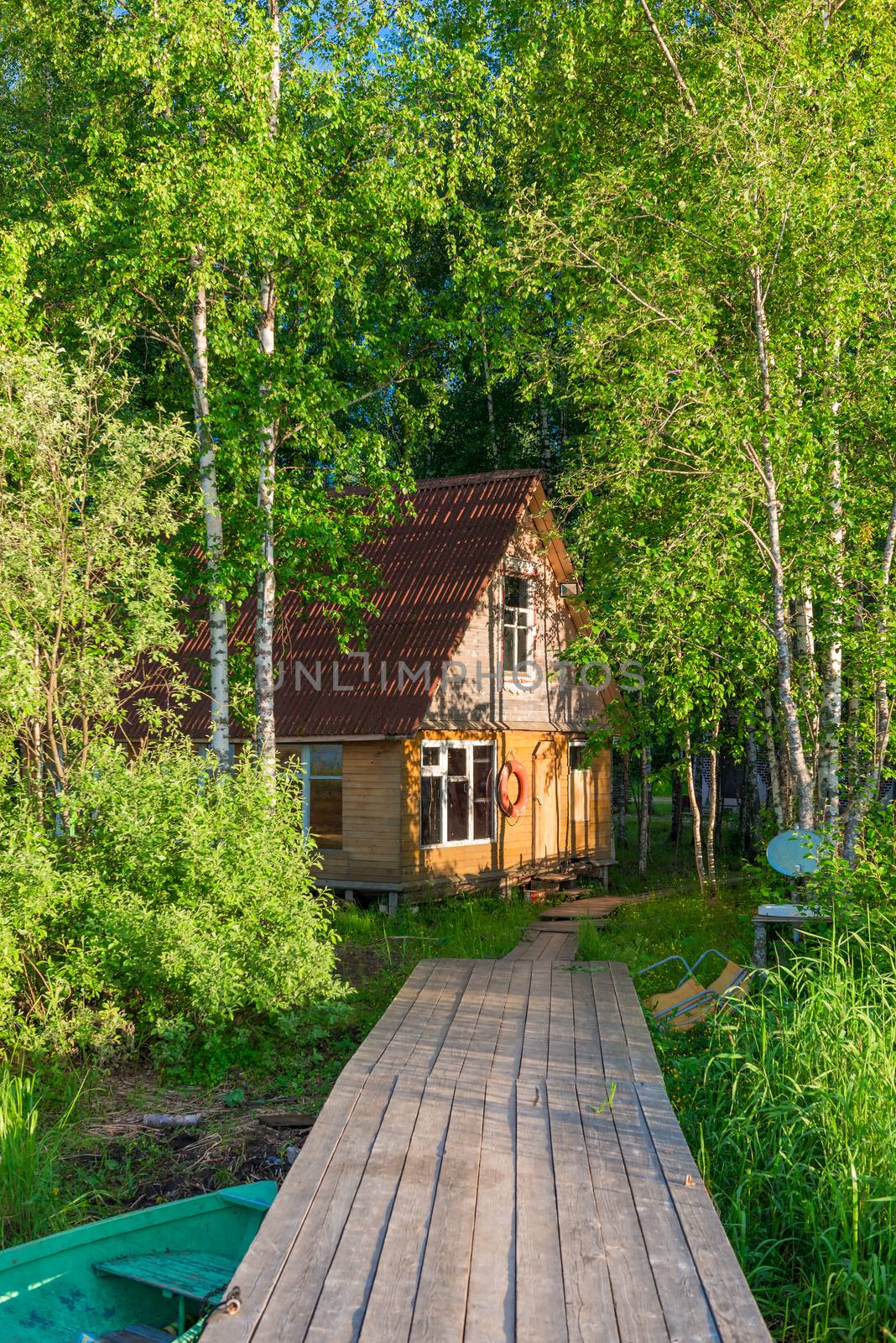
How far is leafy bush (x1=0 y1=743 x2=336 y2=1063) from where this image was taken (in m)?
7.76

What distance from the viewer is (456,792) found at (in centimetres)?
1789

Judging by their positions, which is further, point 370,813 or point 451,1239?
point 370,813

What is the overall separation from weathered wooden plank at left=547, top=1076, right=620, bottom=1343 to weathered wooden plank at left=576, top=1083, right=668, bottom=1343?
0.08ft

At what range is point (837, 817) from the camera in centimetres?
1108

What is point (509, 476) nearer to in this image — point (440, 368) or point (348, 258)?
point (440, 368)

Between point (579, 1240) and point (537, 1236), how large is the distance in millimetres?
147

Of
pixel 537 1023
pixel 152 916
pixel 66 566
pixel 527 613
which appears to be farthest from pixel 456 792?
pixel 537 1023

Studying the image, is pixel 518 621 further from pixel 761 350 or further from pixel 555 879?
pixel 761 350

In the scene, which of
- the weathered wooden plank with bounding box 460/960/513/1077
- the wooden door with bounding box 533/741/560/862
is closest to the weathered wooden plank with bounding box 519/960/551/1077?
the weathered wooden plank with bounding box 460/960/513/1077

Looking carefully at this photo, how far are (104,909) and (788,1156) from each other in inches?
187

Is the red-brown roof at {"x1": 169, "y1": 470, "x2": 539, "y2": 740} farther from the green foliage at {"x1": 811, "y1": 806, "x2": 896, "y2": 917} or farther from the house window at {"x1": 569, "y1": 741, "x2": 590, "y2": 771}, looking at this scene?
the green foliage at {"x1": 811, "y1": 806, "x2": 896, "y2": 917}

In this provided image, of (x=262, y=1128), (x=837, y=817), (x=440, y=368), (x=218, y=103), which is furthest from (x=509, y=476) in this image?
(x=262, y=1128)

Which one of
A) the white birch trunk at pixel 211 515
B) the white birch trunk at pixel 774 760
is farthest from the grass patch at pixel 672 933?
the white birch trunk at pixel 211 515

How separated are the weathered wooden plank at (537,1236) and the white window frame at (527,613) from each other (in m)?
13.7
